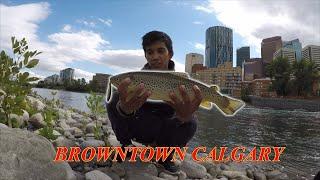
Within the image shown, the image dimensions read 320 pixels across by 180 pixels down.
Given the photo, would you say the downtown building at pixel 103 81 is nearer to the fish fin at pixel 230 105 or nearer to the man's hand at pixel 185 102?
the man's hand at pixel 185 102

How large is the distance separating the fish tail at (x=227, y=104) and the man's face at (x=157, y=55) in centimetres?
109

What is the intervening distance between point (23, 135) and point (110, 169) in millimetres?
A: 1404

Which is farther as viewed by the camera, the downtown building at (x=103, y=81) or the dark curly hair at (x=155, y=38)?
the dark curly hair at (x=155, y=38)

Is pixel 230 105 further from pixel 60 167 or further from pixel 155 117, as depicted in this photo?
pixel 60 167

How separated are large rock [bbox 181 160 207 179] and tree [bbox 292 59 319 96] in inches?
3735

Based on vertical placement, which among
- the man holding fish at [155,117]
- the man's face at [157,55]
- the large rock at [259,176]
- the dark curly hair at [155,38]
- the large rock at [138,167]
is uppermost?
the dark curly hair at [155,38]

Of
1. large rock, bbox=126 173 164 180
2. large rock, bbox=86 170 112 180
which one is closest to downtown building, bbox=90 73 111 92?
large rock, bbox=86 170 112 180

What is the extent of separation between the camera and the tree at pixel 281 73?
97375mm

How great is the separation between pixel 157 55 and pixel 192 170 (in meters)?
2.39

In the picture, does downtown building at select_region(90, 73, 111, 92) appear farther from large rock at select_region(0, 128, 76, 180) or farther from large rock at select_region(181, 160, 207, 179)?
large rock at select_region(181, 160, 207, 179)

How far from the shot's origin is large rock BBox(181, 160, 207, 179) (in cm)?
604

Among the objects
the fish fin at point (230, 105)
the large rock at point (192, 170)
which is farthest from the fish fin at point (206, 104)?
the large rock at point (192, 170)

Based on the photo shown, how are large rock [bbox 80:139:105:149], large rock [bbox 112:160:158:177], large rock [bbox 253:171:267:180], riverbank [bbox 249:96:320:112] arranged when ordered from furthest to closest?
riverbank [bbox 249:96:320:112]
large rock [bbox 253:171:267:180]
large rock [bbox 80:139:105:149]
large rock [bbox 112:160:158:177]

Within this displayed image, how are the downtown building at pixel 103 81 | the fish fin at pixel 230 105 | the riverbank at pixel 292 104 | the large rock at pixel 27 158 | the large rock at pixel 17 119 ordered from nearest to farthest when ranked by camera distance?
1. the fish fin at pixel 230 105
2. the large rock at pixel 27 158
3. the downtown building at pixel 103 81
4. the large rock at pixel 17 119
5. the riverbank at pixel 292 104
